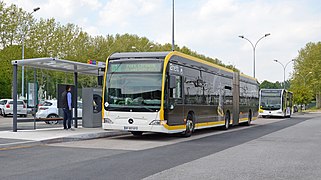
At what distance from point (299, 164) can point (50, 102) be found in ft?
57.1

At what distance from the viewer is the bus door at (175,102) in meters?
16.4

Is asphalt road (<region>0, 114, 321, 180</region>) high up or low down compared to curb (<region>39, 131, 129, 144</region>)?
down

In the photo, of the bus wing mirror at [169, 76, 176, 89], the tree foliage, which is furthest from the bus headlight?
the tree foliage

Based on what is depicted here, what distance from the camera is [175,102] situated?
1692cm

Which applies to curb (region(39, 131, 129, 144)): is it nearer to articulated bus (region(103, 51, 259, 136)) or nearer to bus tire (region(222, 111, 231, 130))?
articulated bus (region(103, 51, 259, 136))

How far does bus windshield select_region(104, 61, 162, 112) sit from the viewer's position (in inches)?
634

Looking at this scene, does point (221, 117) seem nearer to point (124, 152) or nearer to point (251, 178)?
point (124, 152)

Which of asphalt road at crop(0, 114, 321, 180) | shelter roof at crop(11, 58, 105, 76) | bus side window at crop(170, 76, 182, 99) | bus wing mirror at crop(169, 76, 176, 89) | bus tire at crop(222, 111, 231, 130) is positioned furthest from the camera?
bus tire at crop(222, 111, 231, 130)

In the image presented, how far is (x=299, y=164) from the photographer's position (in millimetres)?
10773

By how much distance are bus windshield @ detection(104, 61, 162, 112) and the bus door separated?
0.53 meters

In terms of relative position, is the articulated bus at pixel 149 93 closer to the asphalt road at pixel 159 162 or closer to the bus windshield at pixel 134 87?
the bus windshield at pixel 134 87

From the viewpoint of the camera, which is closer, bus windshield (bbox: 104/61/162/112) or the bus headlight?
bus windshield (bbox: 104/61/162/112)

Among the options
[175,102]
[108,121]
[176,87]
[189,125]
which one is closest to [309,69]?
[189,125]

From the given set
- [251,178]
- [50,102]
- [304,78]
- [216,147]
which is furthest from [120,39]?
[251,178]
